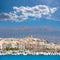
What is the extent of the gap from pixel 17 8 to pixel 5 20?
0.25 meters

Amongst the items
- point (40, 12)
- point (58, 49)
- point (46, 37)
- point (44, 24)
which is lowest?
point (58, 49)

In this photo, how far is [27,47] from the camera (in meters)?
2.62

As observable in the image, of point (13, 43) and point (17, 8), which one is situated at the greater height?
point (17, 8)

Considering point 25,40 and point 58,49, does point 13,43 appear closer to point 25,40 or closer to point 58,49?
point 25,40

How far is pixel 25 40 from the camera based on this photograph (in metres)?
2.61

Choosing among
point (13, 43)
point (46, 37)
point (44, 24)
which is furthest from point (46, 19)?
point (13, 43)

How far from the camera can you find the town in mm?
2596

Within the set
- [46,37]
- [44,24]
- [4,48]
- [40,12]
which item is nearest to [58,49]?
[46,37]

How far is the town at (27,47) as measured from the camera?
2.60 metres

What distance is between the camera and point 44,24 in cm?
260

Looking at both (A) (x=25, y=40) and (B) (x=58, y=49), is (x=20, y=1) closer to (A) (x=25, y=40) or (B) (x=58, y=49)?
(A) (x=25, y=40)
